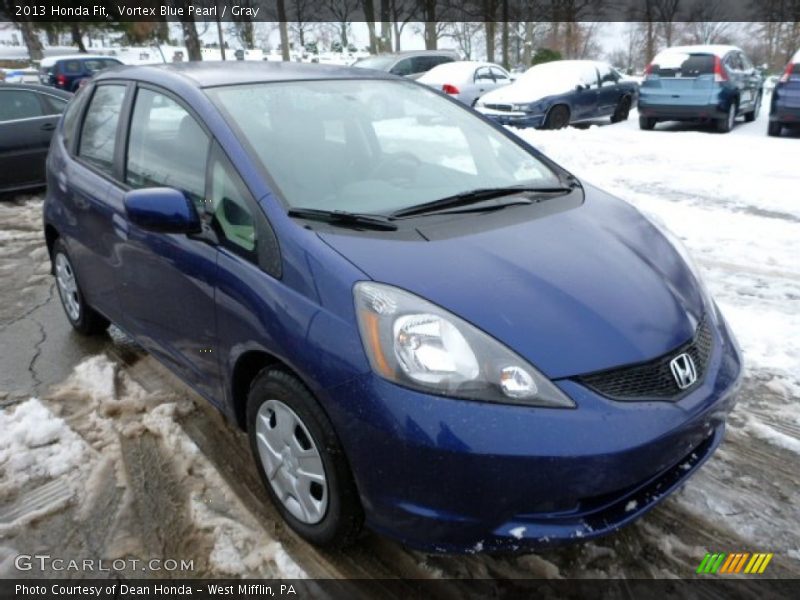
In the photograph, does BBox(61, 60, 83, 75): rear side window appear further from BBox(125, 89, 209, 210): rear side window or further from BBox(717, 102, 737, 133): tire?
BBox(125, 89, 209, 210): rear side window

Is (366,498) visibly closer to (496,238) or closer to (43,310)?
(496,238)

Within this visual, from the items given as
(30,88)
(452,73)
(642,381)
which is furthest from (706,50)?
(642,381)

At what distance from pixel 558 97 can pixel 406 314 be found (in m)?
11.7

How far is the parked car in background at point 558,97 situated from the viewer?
40.7 ft

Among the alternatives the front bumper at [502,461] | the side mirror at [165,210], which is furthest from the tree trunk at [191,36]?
the front bumper at [502,461]

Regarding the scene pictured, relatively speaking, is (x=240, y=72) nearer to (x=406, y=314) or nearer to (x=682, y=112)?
(x=406, y=314)

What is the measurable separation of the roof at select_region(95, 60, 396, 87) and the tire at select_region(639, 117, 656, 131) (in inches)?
424

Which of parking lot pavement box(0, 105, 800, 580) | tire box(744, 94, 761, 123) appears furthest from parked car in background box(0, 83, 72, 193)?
tire box(744, 94, 761, 123)

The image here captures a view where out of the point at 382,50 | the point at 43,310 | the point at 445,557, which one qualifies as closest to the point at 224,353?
the point at 445,557

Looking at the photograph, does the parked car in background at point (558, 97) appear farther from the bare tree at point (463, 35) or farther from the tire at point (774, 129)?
the bare tree at point (463, 35)

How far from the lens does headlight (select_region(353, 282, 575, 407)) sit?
1.93m

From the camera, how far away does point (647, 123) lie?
13109mm

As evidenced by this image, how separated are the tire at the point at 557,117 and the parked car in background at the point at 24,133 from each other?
27.1ft

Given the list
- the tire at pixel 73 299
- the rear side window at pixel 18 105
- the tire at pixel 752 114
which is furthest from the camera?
the tire at pixel 752 114
